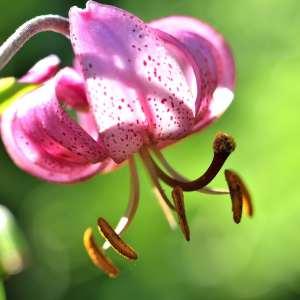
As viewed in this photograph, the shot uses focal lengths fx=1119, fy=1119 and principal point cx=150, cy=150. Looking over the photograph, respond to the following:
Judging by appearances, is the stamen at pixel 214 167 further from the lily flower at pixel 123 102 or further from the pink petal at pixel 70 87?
the pink petal at pixel 70 87

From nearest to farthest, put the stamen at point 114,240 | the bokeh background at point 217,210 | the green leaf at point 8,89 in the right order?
1. the green leaf at point 8,89
2. the stamen at point 114,240
3. the bokeh background at point 217,210

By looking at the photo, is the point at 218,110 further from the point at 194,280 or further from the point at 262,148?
the point at 194,280

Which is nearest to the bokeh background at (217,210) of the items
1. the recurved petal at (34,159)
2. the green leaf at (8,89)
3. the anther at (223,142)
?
the recurved petal at (34,159)

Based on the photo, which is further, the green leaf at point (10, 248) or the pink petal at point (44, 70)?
the pink petal at point (44, 70)

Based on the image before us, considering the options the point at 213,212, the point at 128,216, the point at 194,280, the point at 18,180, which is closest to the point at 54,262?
the point at 18,180

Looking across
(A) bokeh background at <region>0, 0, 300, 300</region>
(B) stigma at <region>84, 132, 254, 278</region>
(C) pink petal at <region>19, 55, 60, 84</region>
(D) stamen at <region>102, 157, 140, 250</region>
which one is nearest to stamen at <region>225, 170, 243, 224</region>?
(B) stigma at <region>84, 132, 254, 278</region>

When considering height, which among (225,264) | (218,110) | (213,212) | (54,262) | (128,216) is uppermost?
(218,110)

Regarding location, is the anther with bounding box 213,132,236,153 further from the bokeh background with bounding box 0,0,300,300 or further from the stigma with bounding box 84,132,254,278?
the bokeh background with bounding box 0,0,300,300
